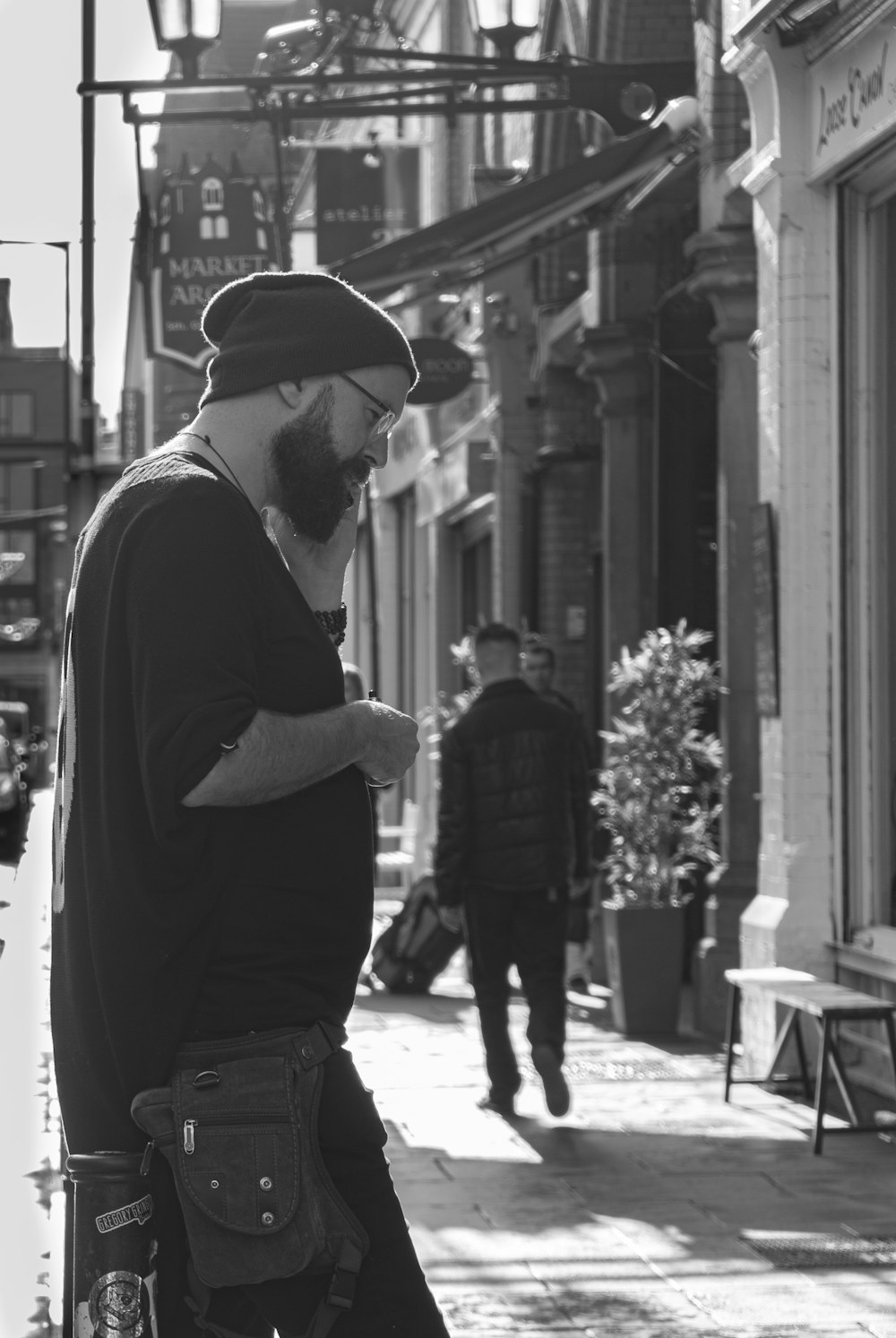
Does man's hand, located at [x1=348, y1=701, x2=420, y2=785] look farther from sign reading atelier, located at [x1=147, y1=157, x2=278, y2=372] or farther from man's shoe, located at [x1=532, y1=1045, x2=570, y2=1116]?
sign reading atelier, located at [x1=147, y1=157, x2=278, y2=372]

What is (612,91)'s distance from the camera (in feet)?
36.0

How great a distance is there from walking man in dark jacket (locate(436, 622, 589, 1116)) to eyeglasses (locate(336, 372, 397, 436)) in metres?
5.86

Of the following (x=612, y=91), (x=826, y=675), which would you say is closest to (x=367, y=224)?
(x=612, y=91)

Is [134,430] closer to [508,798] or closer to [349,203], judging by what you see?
[349,203]

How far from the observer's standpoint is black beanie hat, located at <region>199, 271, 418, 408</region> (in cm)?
254

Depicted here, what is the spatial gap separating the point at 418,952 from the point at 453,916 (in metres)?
4.11

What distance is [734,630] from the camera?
10750mm

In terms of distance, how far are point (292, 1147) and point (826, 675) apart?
22.5 ft

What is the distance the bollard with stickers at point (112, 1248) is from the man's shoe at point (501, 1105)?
6004mm

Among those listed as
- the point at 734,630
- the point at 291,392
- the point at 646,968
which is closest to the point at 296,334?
the point at 291,392

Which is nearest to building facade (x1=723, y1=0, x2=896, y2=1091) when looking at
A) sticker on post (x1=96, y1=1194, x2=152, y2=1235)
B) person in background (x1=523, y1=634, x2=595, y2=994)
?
person in background (x1=523, y1=634, x2=595, y2=994)

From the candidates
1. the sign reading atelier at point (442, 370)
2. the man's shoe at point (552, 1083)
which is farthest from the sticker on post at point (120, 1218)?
the sign reading atelier at point (442, 370)

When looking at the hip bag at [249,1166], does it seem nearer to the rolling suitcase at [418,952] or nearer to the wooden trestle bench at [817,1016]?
the wooden trestle bench at [817,1016]

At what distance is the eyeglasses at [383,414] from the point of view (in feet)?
8.39
